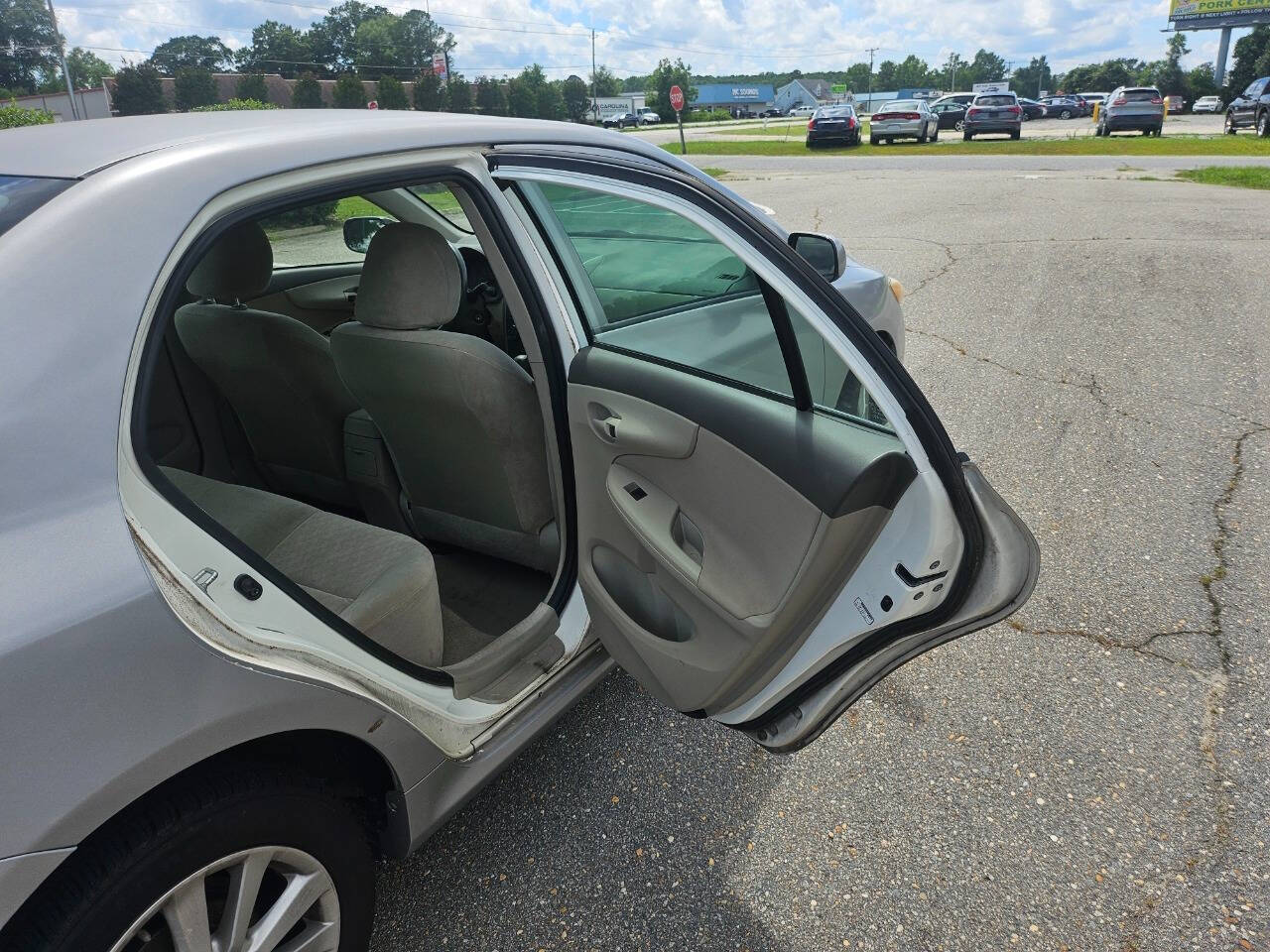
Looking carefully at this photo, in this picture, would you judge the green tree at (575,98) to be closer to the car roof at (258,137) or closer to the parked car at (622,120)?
the parked car at (622,120)

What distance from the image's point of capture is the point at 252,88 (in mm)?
41000

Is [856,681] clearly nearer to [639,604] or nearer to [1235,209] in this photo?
[639,604]

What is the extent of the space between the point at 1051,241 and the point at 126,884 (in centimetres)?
1018

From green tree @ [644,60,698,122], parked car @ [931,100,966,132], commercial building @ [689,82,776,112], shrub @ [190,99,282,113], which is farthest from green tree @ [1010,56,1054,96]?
shrub @ [190,99,282,113]

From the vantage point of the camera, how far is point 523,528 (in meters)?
2.41

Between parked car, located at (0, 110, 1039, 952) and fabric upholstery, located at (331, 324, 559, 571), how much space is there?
1 centimetres

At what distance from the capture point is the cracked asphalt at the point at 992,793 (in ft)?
6.38

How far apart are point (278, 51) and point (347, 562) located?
72710 mm

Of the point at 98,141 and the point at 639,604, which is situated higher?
the point at 98,141

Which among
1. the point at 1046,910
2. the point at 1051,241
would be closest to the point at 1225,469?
the point at 1046,910

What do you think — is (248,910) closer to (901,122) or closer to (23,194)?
(23,194)

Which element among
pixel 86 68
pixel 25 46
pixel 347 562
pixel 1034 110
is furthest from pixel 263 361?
pixel 86 68

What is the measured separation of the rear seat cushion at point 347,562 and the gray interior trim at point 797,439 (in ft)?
2.18

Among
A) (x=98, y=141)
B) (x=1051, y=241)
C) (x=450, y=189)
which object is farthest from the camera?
(x=1051, y=241)
